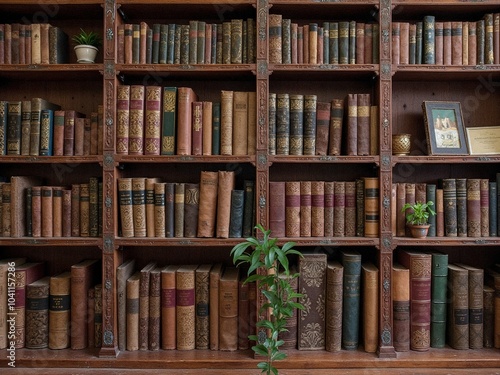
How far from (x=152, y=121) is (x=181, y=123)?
15 centimetres

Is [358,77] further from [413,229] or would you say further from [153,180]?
[153,180]

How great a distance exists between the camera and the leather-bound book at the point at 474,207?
7.35 feet

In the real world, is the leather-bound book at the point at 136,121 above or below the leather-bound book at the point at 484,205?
above

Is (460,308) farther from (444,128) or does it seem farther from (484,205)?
(444,128)

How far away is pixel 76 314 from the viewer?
226 centimetres

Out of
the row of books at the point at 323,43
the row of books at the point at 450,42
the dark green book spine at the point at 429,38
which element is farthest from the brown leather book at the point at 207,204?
the dark green book spine at the point at 429,38

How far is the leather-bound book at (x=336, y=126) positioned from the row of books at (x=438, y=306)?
69 cm

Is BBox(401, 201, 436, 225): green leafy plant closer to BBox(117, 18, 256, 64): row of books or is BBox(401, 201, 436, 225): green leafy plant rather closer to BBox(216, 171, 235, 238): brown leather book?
BBox(216, 171, 235, 238): brown leather book

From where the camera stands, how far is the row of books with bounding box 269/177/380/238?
87.6 inches

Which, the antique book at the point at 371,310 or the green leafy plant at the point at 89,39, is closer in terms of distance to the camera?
the antique book at the point at 371,310

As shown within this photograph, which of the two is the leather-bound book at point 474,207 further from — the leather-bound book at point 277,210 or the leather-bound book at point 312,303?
the leather-bound book at point 277,210

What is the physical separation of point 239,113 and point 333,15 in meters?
0.83

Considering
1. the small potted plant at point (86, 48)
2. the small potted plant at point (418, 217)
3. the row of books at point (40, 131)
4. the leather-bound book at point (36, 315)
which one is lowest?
the leather-bound book at point (36, 315)

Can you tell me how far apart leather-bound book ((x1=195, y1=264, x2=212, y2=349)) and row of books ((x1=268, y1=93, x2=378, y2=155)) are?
2.51 ft
